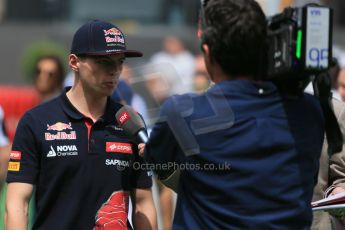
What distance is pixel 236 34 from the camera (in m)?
4.02

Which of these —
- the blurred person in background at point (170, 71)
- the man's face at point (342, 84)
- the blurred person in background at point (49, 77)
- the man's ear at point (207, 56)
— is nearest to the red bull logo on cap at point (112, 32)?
the man's ear at point (207, 56)

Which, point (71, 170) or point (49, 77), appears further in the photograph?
point (49, 77)

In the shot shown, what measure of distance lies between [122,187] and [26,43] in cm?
979

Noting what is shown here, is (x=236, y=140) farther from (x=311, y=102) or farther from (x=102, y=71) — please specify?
(x=102, y=71)

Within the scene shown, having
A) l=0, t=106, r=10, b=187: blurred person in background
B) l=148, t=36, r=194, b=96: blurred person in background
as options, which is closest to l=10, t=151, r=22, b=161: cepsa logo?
l=0, t=106, r=10, b=187: blurred person in background

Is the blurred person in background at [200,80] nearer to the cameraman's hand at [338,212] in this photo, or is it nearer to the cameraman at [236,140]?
the cameraman's hand at [338,212]

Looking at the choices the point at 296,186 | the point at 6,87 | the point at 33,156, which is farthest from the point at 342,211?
the point at 6,87

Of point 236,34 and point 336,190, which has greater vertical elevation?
point 236,34

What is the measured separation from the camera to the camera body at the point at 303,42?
12.8 ft

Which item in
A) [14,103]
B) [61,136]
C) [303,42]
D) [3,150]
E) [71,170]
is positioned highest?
[303,42]

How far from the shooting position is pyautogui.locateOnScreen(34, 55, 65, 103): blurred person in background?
1028cm

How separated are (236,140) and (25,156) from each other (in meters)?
1.47

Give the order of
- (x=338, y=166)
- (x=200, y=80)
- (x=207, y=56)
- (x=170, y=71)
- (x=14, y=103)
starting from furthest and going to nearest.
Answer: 1. (x=170, y=71)
2. (x=14, y=103)
3. (x=200, y=80)
4. (x=338, y=166)
5. (x=207, y=56)

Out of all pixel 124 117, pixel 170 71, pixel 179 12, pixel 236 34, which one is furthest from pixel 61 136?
pixel 179 12
